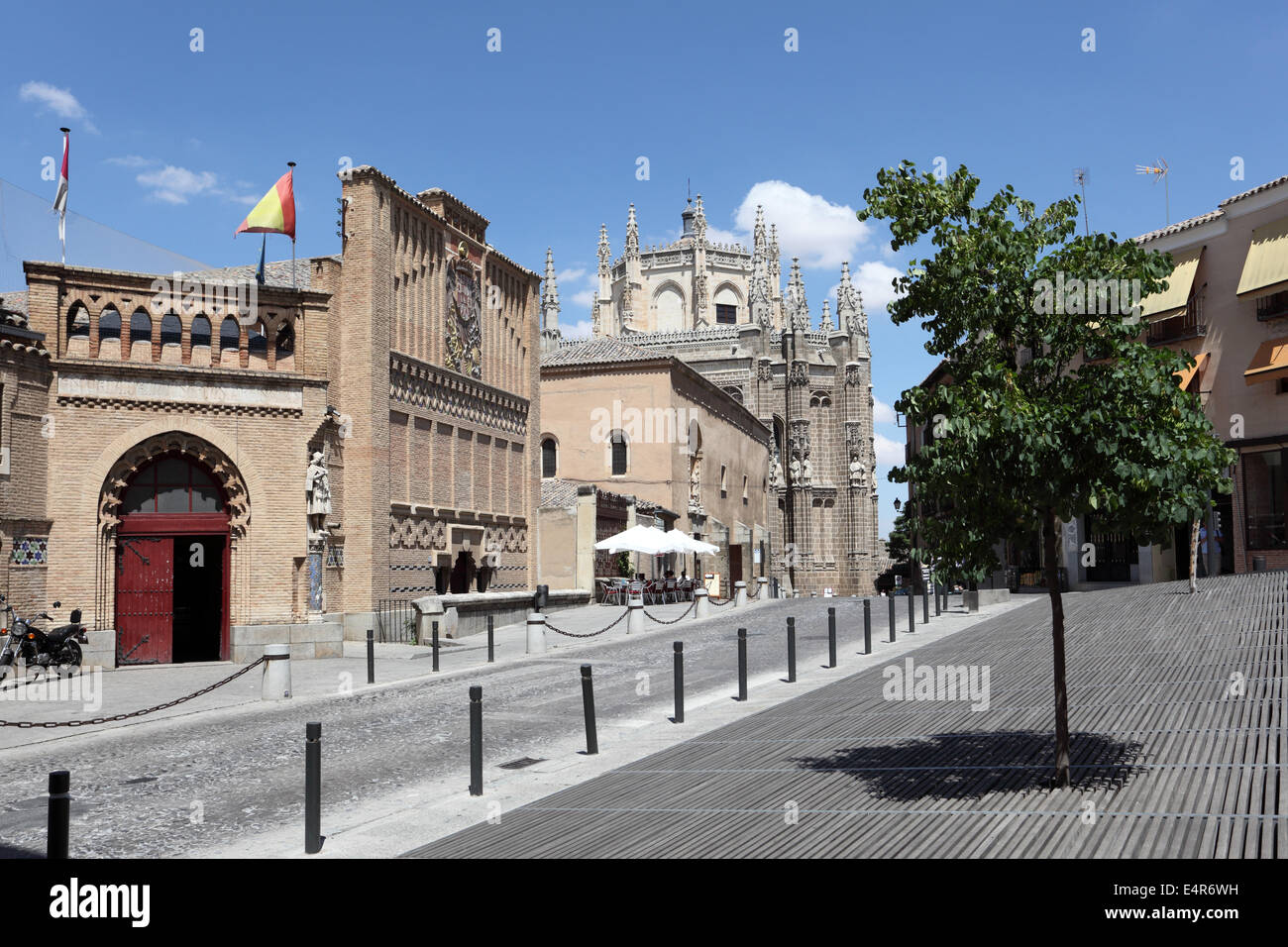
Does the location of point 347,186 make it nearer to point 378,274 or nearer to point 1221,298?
point 378,274

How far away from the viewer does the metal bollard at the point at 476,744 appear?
8555 millimetres

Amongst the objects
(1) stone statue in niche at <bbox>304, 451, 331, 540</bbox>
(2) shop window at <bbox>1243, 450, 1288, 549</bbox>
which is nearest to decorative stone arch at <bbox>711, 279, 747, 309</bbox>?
(2) shop window at <bbox>1243, 450, 1288, 549</bbox>

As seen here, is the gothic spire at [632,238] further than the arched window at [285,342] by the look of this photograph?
Yes

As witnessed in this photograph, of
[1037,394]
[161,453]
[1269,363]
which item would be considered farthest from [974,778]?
[1269,363]

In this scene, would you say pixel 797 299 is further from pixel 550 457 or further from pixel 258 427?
pixel 258 427

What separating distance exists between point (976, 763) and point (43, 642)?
15191 millimetres

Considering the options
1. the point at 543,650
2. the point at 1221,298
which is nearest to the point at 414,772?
the point at 543,650

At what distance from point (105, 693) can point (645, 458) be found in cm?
3121

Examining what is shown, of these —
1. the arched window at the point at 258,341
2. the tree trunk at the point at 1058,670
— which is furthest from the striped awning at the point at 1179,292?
the tree trunk at the point at 1058,670

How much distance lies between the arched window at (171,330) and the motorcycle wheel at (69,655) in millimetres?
6325

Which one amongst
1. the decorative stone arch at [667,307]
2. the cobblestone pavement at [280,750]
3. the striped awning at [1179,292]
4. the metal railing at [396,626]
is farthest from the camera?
the decorative stone arch at [667,307]

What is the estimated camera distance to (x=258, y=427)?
2114 cm

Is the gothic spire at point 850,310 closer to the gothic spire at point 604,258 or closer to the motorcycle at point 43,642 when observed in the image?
the gothic spire at point 604,258
